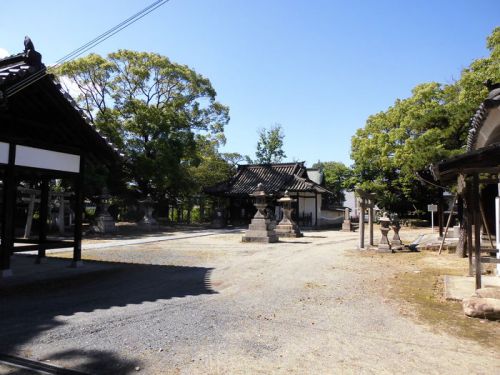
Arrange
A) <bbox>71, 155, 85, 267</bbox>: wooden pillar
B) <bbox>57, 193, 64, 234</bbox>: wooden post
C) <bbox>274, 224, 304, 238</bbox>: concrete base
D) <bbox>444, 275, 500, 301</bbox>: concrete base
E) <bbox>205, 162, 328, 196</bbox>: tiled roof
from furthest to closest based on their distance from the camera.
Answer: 1. <bbox>205, 162, 328, 196</bbox>: tiled roof
2. <bbox>274, 224, 304, 238</bbox>: concrete base
3. <bbox>57, 193, 64, 234</bbox>: wooden post
4. <bbox>71, 155, 85, 267</bbox>: wooden pillar
5. <bbox>444, 275, 500, 301</bbox>: concrete base

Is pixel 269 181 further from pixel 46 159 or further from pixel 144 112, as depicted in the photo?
pixel 46 159

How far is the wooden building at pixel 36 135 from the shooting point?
7.90 metres

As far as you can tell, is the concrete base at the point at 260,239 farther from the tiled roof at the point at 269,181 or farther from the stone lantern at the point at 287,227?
the tiled roof at the point at 269,181

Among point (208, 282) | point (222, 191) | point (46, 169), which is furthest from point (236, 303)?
point (222, 191)

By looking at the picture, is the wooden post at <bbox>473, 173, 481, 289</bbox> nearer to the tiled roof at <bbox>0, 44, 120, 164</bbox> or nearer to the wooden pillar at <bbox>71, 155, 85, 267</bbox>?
the tiled roof at <bbox>0, 44, 120, 164</bbox>

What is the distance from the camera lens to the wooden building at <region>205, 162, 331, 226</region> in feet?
104

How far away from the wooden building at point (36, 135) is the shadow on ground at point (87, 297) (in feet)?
4.62

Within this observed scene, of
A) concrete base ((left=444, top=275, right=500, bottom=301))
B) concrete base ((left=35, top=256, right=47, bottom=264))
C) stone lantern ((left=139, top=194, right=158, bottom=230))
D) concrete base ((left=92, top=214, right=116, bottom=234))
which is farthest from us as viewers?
stone lantern ((left=139, top=194, right=158, bottom=230))

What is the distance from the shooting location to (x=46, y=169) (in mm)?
8961

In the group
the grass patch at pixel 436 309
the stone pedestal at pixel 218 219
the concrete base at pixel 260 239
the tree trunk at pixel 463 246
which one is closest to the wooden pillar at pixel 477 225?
the grass patch at pixel 436 309

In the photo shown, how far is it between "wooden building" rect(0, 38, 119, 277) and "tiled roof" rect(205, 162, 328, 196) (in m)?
22.2

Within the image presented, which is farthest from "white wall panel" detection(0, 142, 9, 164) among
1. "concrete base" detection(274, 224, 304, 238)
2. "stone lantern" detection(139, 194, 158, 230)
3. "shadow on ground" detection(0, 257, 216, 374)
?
"stone lantern" detection(139, 194, 158, 230)

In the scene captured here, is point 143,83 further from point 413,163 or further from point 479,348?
point 479,348

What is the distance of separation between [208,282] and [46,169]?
14.9ft
